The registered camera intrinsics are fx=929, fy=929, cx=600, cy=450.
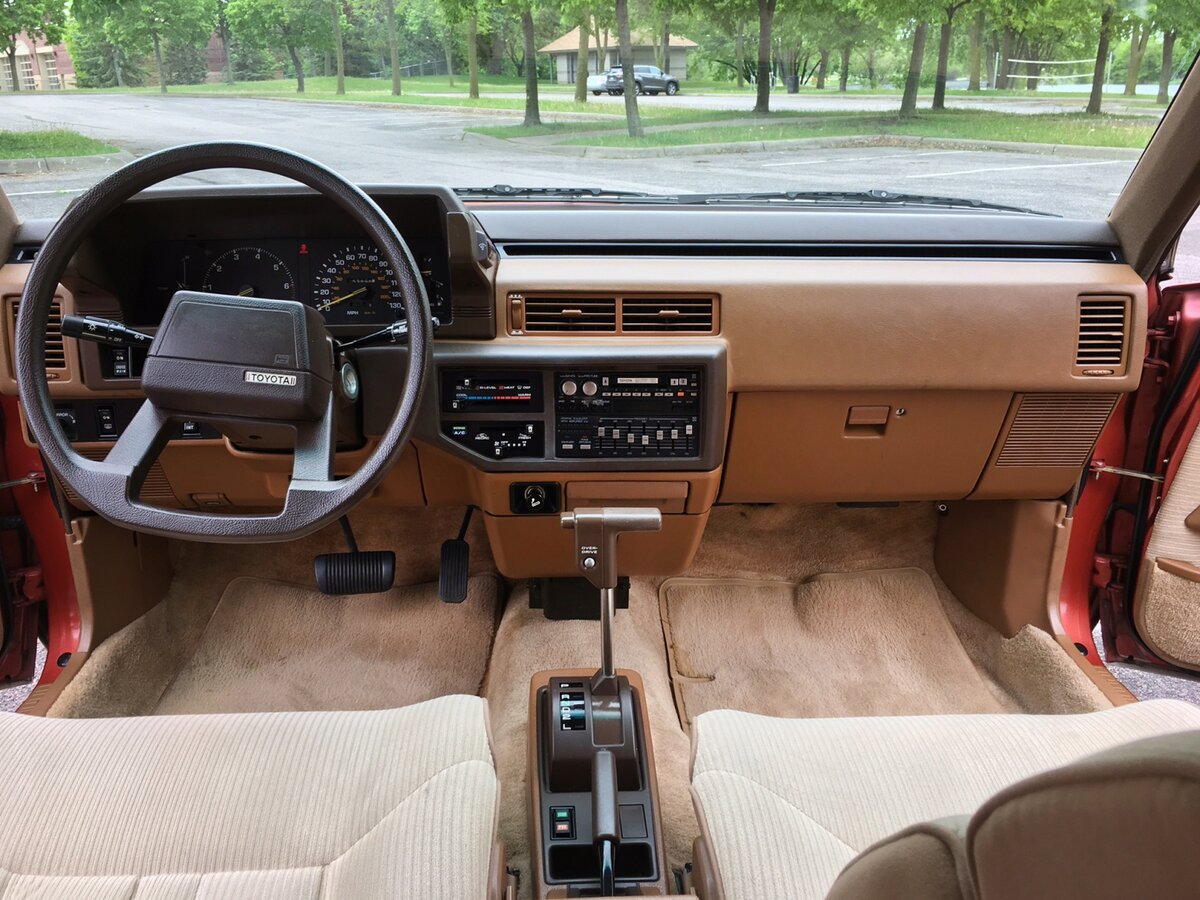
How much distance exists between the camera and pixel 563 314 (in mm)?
1930

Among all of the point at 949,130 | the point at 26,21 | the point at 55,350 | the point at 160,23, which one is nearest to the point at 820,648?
the point at 949,130

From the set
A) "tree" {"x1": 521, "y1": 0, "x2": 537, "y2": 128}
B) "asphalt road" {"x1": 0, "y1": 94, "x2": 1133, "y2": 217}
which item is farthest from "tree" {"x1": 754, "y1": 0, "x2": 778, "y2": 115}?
"tree" {"x1": 521, "y1": 0, "x2": 537, "y2": 128}

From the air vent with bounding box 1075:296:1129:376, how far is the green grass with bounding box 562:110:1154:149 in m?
0.36

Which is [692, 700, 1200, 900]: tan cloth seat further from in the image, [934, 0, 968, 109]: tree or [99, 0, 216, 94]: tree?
[99, 0, 216, 94]: tree

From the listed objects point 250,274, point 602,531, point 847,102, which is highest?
point 847,102

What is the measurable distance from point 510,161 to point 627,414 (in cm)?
75

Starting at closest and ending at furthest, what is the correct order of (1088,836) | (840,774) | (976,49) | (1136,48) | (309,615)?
(1088,836)
(840,774)
(1136,48)
(976,49)
(309,615)

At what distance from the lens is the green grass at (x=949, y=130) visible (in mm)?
2043

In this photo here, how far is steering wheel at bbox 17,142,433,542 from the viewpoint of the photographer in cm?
143

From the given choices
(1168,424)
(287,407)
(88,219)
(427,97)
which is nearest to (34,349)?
(88,219)

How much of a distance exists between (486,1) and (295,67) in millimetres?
445

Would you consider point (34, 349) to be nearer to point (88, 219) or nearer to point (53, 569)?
point (88, 219)

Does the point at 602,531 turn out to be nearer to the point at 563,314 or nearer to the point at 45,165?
the point at 563,314

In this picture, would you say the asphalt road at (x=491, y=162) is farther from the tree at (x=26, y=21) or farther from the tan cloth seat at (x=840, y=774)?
the tan cloth seat at (x=840, y=774)
